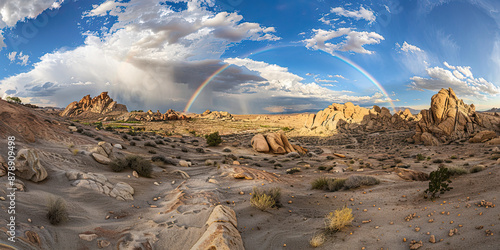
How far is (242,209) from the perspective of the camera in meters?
8.84

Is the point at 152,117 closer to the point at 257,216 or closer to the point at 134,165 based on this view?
the point at 134,165

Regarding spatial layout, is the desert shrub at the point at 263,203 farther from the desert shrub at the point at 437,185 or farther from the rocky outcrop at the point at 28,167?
the rocky outcrop at the point at 28,167

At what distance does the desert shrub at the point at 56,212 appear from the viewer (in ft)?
19.9

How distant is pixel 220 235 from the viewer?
526cm

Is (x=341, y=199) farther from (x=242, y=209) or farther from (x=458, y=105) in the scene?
(x=458, y=105)

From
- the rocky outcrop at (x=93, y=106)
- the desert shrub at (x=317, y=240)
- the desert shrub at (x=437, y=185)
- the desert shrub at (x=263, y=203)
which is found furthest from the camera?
the rocky outcrop at (x=93, y=106)

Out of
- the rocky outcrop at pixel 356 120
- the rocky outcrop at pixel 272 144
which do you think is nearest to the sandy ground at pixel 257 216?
the rocky outcrop at pixel 272 144

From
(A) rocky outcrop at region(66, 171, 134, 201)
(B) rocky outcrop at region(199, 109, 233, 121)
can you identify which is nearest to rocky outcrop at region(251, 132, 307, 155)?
(A) rocky outcrop at region(66, 171, 134, 201)

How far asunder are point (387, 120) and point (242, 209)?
2844 inches

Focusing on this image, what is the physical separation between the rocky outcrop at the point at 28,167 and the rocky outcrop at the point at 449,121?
49899 mm

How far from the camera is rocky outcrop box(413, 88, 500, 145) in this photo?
40000 millimetres

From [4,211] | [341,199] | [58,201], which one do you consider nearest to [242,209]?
[341,199]

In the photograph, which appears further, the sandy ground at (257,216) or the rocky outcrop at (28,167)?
the rocky outcrop at (28,167)

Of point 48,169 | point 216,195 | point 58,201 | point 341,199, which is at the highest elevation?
point 48,169
